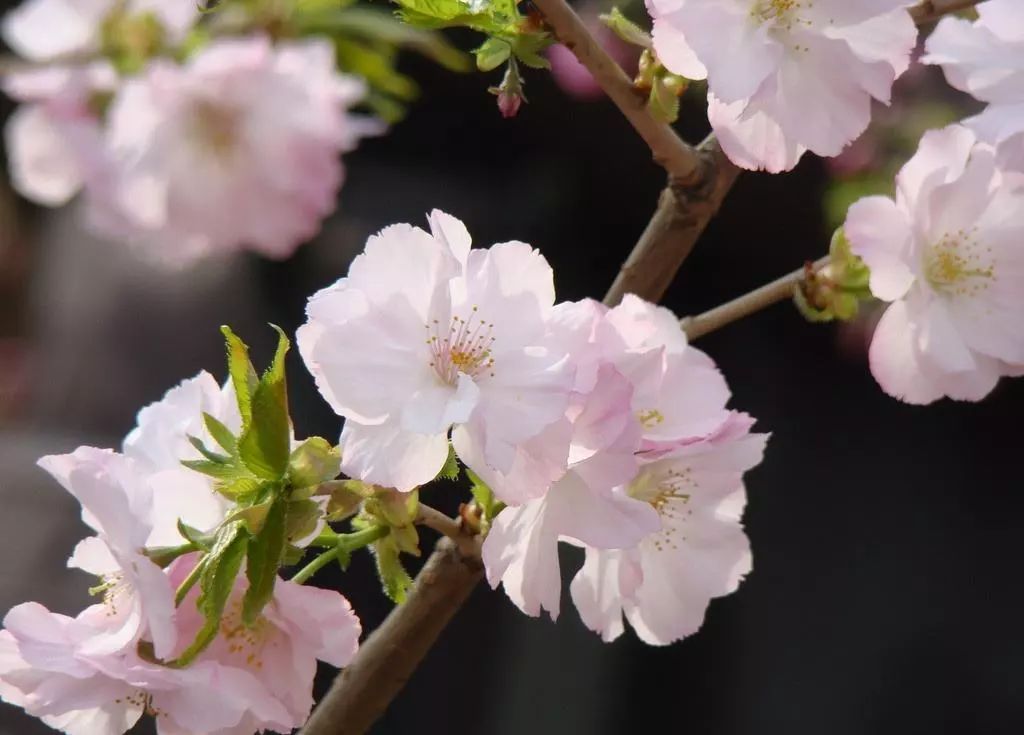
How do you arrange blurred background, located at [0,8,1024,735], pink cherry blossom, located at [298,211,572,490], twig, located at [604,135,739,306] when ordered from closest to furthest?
1. pink cherry blossom, located at [298,211,572,490]
2. twig, located at [604,135,739,306]
3. blurred background, located at [0,8,1024,735]

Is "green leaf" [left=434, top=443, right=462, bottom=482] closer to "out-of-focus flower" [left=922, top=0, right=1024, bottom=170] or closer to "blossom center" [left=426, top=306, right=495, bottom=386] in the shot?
"blossom center" [left=426, top=306, right=495, bottom=386]

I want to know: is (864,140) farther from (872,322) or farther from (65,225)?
(65,225)

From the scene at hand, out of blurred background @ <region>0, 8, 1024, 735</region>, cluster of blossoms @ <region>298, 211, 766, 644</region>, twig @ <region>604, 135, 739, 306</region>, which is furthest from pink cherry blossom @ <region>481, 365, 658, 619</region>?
blurred background @ <region>0, 8, 1024, 735</region>

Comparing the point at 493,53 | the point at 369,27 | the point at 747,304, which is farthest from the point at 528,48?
the point at 369,27

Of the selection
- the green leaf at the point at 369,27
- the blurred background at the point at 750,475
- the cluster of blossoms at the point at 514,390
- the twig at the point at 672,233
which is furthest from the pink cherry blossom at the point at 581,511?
the blurred background at the point at 750,475

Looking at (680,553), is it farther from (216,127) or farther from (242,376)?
(216,127)

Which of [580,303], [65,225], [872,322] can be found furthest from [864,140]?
[65,225]
